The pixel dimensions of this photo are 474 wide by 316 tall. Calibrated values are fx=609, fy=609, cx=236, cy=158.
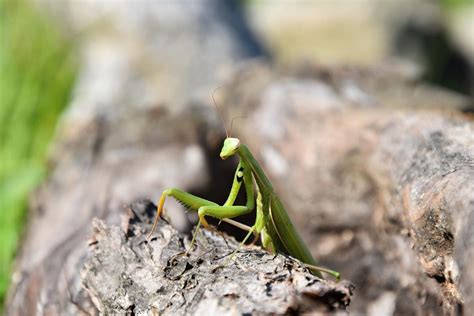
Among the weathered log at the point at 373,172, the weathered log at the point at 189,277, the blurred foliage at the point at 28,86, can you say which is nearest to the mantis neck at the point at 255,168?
the weathered log at the point at 189,277

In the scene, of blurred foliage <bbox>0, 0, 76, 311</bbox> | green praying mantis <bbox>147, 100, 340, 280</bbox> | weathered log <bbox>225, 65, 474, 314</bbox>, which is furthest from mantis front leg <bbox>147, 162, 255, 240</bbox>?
blurred foliage <bbox>0, 0, 76, 311</bbox>

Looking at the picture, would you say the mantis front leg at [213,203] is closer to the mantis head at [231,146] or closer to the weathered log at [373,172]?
the mantis head at [231,146]

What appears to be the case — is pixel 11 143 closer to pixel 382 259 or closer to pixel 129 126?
pixel 129 126

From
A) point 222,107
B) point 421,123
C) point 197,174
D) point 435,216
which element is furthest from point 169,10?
point 435,216

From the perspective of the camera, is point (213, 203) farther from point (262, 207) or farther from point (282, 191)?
point (282, 191)

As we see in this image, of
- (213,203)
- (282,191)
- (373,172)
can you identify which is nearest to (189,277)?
(213,203)

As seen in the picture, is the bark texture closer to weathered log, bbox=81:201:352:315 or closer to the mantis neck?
weathered log, bbox=81:201:352:315
